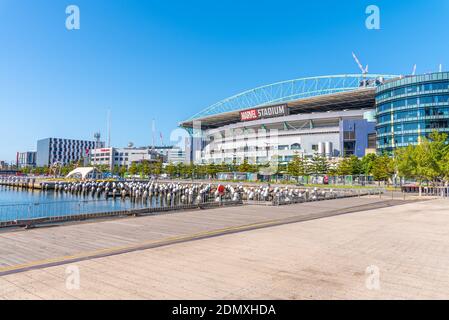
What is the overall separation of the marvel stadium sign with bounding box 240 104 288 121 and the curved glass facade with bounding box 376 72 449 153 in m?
39.4

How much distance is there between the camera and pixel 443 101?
10025 centimetres

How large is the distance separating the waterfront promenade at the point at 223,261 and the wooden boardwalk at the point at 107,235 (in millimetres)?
44

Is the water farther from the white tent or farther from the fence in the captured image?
the white tent

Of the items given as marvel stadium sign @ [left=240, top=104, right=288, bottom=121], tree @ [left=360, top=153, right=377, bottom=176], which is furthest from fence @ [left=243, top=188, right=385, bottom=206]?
marvel stadium sign @ [left=240, top=104, right=288, bottom=121]

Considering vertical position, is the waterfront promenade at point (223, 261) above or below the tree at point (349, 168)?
below

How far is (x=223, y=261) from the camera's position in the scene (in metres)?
10.7

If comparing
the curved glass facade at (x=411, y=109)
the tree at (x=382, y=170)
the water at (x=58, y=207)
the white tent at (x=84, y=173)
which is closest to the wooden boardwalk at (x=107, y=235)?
the water at (x=58, y=207)

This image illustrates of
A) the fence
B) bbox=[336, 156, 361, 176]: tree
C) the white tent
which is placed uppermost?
bbox=[336, 156, 361, 176]: tree

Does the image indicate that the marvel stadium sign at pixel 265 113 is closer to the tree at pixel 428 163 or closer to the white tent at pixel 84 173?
the white tent at pixel 84 173

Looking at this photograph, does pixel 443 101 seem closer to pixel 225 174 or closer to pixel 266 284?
pixel 225 174

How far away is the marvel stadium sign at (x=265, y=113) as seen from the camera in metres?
139

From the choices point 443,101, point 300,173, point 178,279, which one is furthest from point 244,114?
point 178,279

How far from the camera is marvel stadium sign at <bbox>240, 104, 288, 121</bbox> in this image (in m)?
139

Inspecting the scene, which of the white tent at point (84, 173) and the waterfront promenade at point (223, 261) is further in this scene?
the white tent at point (84, 173)
